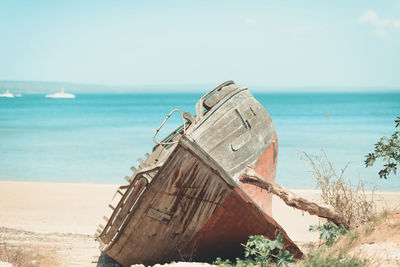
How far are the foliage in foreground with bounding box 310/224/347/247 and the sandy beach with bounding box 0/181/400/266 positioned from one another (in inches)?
26.0

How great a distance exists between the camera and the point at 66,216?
1077cm

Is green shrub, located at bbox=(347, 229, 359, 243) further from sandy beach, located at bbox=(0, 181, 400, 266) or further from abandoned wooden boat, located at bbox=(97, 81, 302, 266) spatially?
sandy beach, located at bbox=(0, 181, 400, 266)

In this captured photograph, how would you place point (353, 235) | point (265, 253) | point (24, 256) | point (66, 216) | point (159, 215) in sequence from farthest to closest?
point (66, 216) → point (24, 256) → point (159, 215) → point (353, 235) → point (265, 253)

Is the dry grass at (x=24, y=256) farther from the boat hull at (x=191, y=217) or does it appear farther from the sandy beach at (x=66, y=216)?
the boat hull at (x=191, y=217)

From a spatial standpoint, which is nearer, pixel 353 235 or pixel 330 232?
pixel 353 235

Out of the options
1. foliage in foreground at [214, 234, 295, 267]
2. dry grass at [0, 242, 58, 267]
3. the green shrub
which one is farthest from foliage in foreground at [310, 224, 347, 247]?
dry grass at [0, 242, 58, 267]

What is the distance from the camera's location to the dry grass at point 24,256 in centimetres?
670

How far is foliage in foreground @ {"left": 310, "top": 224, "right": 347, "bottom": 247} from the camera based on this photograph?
569 cm

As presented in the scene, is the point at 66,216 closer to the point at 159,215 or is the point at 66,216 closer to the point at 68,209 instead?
the point at 68,209

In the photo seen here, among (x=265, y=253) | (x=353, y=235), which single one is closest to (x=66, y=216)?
(x=265, y=253)

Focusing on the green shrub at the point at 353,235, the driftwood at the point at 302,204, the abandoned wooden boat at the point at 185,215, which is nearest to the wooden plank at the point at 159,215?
the abandoned wooden boat at the point at 185,215

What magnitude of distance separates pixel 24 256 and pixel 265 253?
420cm

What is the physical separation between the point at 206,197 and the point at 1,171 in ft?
58.5

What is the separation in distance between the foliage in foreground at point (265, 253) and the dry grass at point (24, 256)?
3152 millimetres
